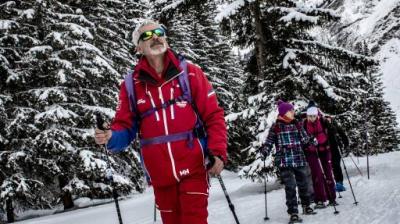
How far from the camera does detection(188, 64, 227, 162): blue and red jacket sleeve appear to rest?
354 cm

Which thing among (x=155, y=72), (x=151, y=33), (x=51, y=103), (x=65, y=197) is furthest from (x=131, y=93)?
(x=65, y=197)

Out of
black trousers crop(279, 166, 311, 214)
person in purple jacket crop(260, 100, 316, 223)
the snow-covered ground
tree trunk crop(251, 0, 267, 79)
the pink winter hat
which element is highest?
tree trunk crop(251, 0, 267, 79)

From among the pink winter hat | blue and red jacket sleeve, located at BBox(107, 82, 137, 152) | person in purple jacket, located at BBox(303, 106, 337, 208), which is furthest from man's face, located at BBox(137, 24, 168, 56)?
person in purple jacket, located at BBox(303, 106, 337, 208)

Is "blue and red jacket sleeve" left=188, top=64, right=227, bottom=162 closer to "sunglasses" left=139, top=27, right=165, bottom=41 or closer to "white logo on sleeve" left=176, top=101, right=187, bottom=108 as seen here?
"white logo on sleeve" left=176, top=101, right=187, bottom=108

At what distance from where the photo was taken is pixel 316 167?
31.9 feet

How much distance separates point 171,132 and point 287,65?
1013 cm

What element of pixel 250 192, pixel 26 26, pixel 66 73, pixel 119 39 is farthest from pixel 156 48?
pixel 119 39

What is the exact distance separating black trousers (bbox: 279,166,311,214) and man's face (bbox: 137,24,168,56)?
5109 mm

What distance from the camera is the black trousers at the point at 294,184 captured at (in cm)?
815

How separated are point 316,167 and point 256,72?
6.03 meters

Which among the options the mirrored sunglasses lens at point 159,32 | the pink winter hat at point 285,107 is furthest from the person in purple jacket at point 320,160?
the mirrored sunglasses lens at point 159,32

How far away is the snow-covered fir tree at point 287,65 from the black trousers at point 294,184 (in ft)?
14.2

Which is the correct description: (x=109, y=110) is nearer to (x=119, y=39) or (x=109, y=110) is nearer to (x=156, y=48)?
(x=119, y=39)

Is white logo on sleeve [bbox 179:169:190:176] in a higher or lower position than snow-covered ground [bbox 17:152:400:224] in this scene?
higher
